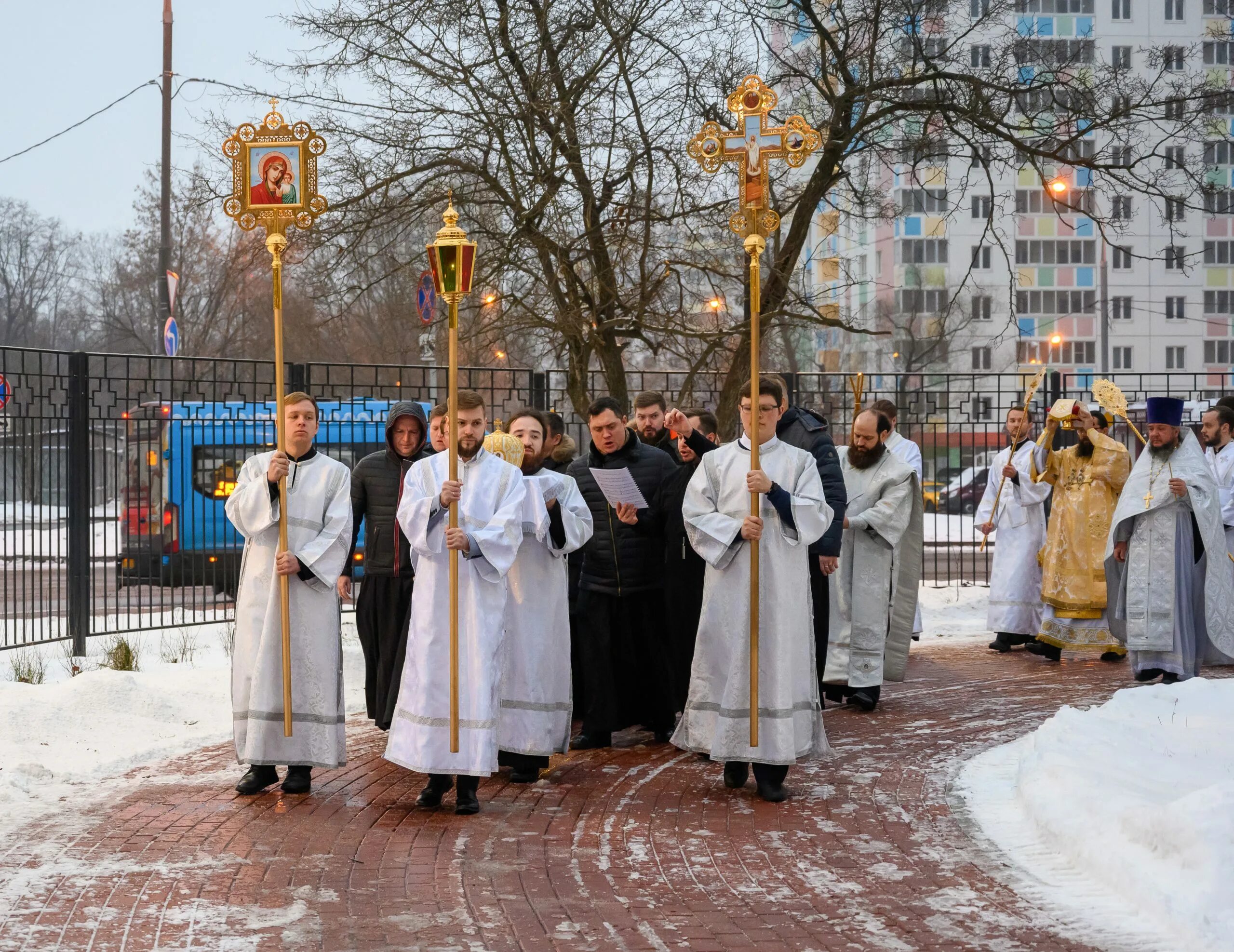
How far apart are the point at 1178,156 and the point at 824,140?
3.77 meters

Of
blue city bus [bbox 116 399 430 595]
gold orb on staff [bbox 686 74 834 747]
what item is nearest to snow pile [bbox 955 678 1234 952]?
gold orb on staff [bbox 686 74 834 747]

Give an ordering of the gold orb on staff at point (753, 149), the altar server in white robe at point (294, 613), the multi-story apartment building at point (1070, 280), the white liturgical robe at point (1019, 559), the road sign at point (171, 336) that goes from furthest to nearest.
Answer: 1. the multi-story apartment building at point (1070, 280)
2. the road sign at point (171, 336)
3. the white liturgical robe at point (1019, 559)
4. the gold orb on staff at point (753, 149)
5. the altar server in white robe at point (294, 613)

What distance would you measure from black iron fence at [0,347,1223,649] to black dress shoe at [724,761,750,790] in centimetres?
528

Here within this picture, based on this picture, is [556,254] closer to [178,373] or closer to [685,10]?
[685,10]

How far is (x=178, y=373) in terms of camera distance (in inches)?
1204

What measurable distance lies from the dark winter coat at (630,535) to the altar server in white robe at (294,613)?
1819 mm

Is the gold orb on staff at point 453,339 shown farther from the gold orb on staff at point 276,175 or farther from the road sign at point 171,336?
the road sign at point 171,336

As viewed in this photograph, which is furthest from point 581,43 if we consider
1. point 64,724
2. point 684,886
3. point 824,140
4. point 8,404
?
point 684,886

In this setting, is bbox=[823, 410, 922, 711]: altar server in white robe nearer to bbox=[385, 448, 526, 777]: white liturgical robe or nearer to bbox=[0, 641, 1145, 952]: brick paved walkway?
bbox=[0, 641, 1145, 952]: brick paved walkway

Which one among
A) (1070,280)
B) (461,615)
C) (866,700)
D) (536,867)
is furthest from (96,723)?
(1070,280)

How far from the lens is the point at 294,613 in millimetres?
Answer: 7844

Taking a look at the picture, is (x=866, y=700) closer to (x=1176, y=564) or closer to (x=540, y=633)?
(x=1176, y=564)

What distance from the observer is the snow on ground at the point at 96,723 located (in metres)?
7.96

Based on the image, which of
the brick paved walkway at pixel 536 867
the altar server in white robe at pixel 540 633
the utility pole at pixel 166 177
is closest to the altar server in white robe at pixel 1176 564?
the brick paved walkway at pixel 536 867
